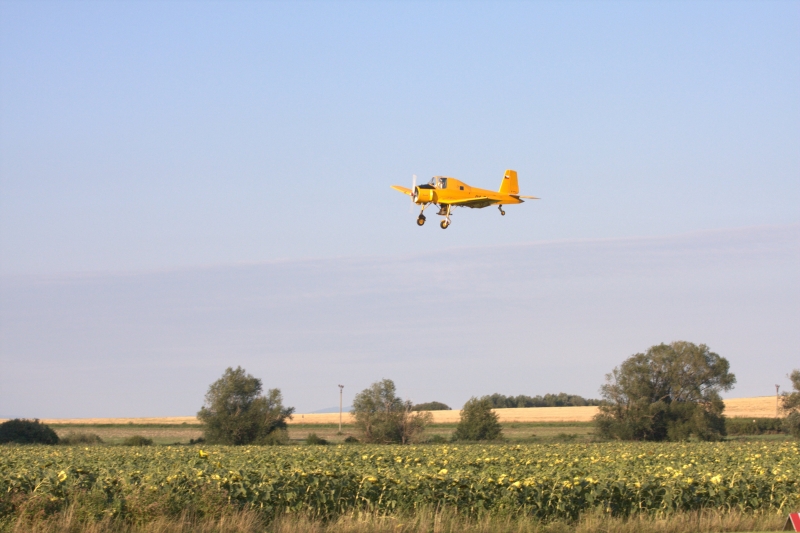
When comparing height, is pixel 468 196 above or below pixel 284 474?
above

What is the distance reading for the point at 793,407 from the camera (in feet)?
244

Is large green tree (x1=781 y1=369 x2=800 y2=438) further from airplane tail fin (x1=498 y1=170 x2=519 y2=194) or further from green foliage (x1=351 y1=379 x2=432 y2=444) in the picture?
airplane tail fin (x1=498 y1=170 x2=519 y2=194)

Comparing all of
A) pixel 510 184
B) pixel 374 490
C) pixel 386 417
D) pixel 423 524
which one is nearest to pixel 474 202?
→ pixel 510 184

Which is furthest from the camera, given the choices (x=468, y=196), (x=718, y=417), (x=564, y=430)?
(x=564, y=430)

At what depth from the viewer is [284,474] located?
18.2 meters

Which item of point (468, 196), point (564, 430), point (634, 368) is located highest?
point (468, 196)

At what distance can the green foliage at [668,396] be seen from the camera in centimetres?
7219

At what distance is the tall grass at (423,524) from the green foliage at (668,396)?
55048 millimetres

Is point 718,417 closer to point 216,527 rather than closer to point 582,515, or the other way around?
point 582,515

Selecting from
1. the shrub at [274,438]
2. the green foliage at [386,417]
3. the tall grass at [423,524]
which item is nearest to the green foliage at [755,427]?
the green foliage at [386,417]

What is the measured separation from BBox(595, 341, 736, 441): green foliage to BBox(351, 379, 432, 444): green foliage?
54.9ft

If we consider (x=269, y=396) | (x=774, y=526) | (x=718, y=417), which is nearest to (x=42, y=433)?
(x=269, y=396)

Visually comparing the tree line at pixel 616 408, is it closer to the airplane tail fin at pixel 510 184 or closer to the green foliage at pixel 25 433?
the green foliage at pixel 25 433

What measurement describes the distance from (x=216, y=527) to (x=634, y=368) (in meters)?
64.3
